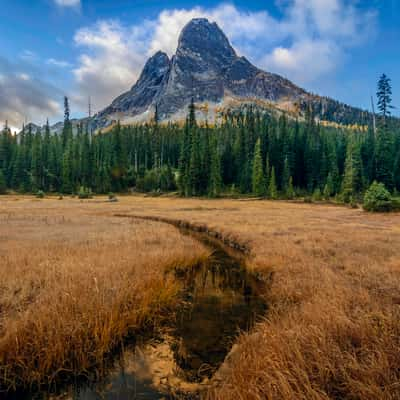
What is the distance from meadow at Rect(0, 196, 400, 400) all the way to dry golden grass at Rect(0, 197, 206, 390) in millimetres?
27

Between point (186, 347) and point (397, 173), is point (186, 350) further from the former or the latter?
point (397, 173)

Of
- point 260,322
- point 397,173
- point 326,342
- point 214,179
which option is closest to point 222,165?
point 214,179

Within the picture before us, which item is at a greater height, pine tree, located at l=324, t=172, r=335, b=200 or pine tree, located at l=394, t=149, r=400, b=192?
pine tree, located at l=394, t=149, r=400, b=192

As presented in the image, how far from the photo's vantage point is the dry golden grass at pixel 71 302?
4.68 metres

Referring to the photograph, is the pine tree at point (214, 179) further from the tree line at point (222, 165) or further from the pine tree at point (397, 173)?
the pine tree at point (397, 173)

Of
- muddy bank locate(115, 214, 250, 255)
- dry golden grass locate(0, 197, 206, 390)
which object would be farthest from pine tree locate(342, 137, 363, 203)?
dry golden grass locate(0, 197, 206, 390)

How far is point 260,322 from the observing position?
673 centimetres

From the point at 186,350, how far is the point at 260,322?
217 cm

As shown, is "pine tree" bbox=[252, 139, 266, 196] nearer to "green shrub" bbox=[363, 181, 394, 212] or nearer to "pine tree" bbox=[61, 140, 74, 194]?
"green shrub" bbox=[363, 181, 394, 212]

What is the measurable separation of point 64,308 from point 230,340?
4066mm

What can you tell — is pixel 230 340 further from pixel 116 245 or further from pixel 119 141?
pixel 119 141

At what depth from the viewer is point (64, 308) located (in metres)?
5.84

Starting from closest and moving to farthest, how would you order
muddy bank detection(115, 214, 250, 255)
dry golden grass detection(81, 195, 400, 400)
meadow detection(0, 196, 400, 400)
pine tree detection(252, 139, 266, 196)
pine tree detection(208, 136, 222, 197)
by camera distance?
1. dry golden grass detection(81, 195, 400, 400)
2. meadow detection(0, 196, 400, 400)
3. muddy bank detection(115, 214, 250, 255)
4. pine tree detection(208, 136, 222, 197)
5. pine tree detection(252, 139, 266, 196)

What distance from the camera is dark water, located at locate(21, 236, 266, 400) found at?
452cm
